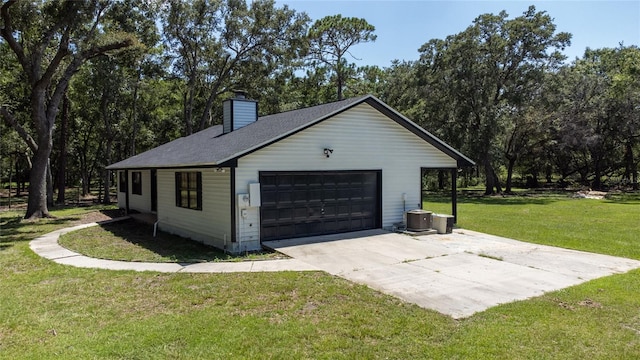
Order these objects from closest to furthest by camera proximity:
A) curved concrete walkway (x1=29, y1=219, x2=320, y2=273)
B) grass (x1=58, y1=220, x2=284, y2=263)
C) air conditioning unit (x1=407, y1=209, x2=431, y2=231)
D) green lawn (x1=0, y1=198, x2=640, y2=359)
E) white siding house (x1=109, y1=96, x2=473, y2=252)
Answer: green lawn (x1=0, y1=198, x2=640, y2=359) → curved concrete walkway (x1=29, y1=219, x2=320, y2=273) → grass (x1=58, y1=220, x2=284, y2=263) → white siding house (x1=109, y1=96, x2=473, y2=252) → air conditioning unit (x1=407, y1=209, x2=431, y2=231)

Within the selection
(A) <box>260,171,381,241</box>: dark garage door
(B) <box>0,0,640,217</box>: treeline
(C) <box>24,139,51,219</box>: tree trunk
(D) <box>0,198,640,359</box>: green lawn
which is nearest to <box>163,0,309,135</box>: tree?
(B) <box>0,0,640,217</box>: treeline

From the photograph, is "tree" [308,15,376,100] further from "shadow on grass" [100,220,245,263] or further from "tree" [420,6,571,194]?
"shadow on grass" [100,220,245,263]

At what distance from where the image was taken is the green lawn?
4379 mm

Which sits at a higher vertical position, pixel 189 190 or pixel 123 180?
pixel 123 180

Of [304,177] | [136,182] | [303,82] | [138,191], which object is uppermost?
[303,82]

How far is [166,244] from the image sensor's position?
1095 cm

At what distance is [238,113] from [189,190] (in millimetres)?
4496

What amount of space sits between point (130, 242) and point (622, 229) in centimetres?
1575

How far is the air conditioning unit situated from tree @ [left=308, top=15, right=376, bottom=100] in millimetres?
23693

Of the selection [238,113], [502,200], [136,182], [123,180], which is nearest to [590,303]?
[238,113]

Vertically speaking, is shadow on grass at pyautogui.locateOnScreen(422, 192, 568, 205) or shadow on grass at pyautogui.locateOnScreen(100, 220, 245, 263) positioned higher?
shadow on grass at pyautogui.locateOnScreen(100, 220, 245, 263)

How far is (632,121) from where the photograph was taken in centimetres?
3309

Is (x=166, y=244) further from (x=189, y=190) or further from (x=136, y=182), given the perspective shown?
(x=136, y=182)

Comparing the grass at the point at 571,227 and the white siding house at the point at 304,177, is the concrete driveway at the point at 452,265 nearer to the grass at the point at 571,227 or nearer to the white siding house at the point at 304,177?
the white siding house at the point at 304,177
